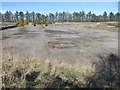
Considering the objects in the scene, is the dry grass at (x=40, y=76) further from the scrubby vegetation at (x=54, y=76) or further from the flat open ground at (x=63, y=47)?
the flat open ground at (x=63, y=47)

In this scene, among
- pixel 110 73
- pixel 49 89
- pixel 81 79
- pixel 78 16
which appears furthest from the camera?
pixel 78 16

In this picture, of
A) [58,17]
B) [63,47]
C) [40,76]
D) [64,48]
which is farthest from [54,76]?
[58,17]

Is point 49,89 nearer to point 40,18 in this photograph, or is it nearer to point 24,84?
point 24,84

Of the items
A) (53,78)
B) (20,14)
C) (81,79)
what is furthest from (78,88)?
(20,14)

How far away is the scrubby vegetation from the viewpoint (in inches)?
282

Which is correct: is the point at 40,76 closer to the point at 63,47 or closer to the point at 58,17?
the point at 63,47

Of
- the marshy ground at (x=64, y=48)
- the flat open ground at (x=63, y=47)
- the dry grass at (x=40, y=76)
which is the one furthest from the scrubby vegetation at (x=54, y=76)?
the flat open ground at (x=63, y=47)

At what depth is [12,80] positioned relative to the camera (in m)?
7.54

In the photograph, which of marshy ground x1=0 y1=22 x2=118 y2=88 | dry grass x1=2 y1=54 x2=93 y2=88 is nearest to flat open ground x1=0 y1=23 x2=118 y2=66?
marshy ground x1=0 y1=22 x2=118 y2=88

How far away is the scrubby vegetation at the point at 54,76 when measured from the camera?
716 centimetres

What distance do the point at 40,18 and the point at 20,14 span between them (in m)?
12.9

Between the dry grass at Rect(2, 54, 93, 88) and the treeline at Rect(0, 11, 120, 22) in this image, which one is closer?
the dry grass at Rect(2, 54, 93, 88)

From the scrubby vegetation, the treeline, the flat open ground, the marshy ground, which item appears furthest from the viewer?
the treeline

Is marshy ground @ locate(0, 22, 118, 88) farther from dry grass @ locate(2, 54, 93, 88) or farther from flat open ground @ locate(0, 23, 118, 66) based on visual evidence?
dry grass @ locate(2, 54, 93, 88)
